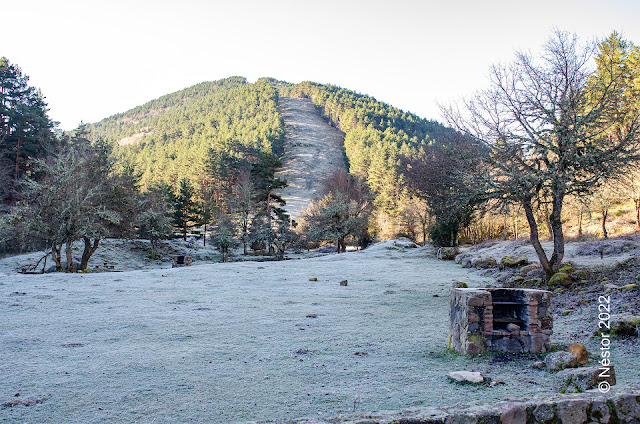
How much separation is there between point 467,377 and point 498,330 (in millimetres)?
1672

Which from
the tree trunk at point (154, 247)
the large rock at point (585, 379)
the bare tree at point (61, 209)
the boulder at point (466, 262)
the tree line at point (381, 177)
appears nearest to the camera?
the large rock at point (585, 379)

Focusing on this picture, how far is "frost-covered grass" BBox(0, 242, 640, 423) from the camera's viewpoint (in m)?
4.43

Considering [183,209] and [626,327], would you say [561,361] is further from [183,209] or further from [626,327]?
[183,209]

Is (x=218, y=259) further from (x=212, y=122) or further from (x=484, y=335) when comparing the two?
(x=212, y=122)

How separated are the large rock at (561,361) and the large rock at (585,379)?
981 mm

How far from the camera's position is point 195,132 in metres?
120

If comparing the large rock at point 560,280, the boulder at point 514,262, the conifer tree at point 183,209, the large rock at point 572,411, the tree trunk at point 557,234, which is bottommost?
the large rock at point 572,411

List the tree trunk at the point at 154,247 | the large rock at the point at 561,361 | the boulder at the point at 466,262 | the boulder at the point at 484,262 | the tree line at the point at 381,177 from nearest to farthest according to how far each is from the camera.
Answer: the large rock at the point at 561,361 < the tree line at the point at 381,177 < the boulder at the point at 484,262 < the boulder at the point at 466,262 < the tree trunk at the point at 154,247

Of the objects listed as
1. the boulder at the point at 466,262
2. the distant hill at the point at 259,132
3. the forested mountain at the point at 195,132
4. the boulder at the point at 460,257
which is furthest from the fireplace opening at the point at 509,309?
the forested mountain at the point at 195,132

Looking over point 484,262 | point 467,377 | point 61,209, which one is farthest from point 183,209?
point 467,377

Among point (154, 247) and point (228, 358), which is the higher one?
point (154, 247)

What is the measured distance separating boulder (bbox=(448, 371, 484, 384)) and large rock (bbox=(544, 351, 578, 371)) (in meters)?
1.03

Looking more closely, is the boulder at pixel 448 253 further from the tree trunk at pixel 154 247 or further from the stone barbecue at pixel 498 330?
the tree trunk at pixel 154 247

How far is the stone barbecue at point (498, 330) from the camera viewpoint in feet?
20.2
